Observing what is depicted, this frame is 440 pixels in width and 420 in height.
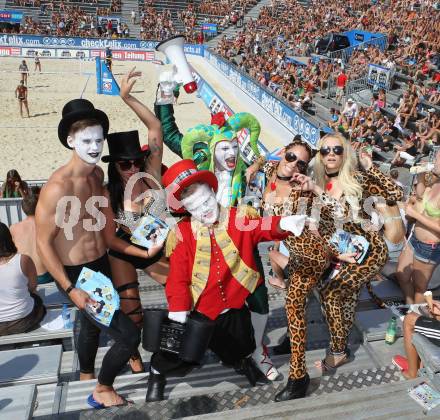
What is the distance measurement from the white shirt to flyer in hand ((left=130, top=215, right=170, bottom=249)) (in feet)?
3.27

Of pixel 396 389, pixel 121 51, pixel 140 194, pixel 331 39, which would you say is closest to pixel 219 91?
pixel 331 39


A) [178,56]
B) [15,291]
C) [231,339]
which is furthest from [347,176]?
[15,291]

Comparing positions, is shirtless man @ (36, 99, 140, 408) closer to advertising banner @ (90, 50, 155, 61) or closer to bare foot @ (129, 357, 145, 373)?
bare foot @ (129, 357, 145, 373)

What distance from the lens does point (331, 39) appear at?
79.4ft

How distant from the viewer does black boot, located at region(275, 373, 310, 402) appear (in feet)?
9.35

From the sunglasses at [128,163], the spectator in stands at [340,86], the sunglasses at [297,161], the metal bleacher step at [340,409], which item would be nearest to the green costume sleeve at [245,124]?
the sunglasses at [297,161]

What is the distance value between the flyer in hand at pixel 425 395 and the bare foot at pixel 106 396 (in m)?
1.74

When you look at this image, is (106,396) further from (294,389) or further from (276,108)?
(276,108)

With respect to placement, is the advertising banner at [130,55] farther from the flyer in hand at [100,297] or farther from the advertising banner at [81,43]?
the flyer in hand at [100,297]

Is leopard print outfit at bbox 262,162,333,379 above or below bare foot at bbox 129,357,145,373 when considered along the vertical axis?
above

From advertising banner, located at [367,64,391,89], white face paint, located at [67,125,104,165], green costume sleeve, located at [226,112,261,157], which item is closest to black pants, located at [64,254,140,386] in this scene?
white face paint, located at [67,125,104,165]

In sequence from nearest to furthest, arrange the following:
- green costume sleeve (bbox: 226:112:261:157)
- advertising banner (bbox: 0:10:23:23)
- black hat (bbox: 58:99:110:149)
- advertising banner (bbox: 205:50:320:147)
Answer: black hat (bbox: 58:99:110:149) < green costume sleeve (bbox: 226:112:261:157) < advertising banner (bbox: 205:50:320:147) < advertising banner (bbox: 0:10:23:23)

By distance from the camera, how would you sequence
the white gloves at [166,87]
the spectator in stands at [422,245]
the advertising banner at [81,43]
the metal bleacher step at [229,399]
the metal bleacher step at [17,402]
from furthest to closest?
the advertising banner at [81,43], the white gloves at [166,87], the spectator in stands at [422,245], the metal bleacher step at [229,399], the metal bleacher step at [17,402]

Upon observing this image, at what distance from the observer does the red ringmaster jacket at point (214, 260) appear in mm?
2879
